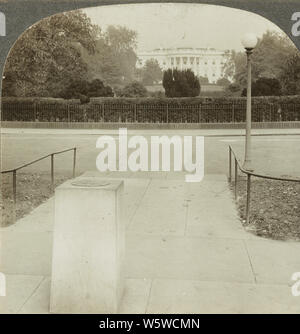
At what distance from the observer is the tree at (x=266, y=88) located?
28828 millimetres

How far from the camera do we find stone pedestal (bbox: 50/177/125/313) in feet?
12.9

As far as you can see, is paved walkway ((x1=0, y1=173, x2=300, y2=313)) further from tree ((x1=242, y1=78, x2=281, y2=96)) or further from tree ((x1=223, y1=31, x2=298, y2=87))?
tree ((x1=223, y1=31, x2=298, y2=87))

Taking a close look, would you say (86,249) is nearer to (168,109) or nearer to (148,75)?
(168,109)

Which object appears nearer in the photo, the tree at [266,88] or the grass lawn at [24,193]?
the grass lawn at [24,193]

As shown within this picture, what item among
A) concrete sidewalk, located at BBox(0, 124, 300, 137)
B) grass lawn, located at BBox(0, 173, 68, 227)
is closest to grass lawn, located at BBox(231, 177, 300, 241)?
grass lawn, located at BBox(0, 173, 68, 227)

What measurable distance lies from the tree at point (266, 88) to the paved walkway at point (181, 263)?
21.5 m

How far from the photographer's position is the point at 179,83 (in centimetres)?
3072

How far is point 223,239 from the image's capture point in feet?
20.2

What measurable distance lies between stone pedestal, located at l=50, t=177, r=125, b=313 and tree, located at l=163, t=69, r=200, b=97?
87.6 feet

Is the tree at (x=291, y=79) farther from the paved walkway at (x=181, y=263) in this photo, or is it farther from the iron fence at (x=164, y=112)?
the paved walkway at (x=181, y=263)

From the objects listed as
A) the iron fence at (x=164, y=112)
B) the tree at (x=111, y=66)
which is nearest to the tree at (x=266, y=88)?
the iron fence at (x=164, y=112)

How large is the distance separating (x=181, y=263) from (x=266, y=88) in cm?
2480

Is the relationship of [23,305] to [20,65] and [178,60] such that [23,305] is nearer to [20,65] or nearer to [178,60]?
[20,65]

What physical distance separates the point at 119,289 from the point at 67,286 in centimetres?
40
